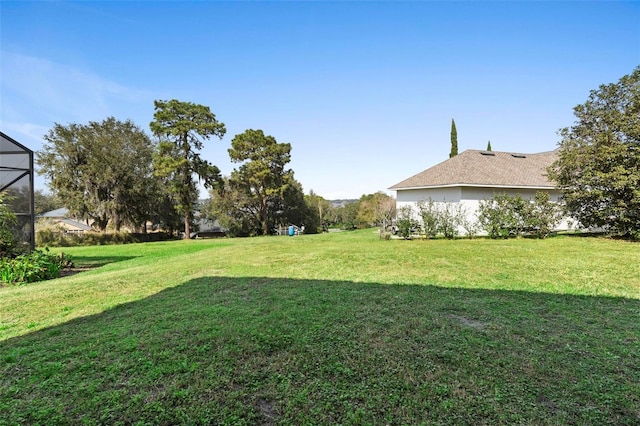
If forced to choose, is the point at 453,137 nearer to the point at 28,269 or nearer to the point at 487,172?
the point at 487,172

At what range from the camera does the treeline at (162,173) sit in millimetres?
24672

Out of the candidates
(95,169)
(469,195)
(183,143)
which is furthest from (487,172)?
(95,169)

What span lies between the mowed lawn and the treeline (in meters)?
20.7

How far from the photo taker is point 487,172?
1702cm

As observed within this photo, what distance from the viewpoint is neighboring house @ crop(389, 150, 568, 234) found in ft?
51.9

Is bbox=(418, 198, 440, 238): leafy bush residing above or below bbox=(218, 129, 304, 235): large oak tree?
below

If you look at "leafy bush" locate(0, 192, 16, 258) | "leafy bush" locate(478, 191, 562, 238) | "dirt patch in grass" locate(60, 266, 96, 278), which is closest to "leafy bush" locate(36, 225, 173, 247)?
"dirt patch in grass" locate(60, 266, 96, 278)

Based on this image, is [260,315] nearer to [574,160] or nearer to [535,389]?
[535,389]

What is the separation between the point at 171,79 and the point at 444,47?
1147 centimetres

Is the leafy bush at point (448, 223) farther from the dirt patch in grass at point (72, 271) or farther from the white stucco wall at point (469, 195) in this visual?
the dirt patch in grass at point (72, 271)

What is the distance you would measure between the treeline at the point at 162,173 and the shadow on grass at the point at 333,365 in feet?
74.8

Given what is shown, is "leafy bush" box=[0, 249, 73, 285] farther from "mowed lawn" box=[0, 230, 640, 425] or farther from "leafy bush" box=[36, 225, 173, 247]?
"leafy bush" box=[36, 225, 173, 247]

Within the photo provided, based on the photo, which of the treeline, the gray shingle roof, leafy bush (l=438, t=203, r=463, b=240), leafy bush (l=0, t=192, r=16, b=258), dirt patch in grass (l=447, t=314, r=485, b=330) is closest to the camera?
dirt patch in grass (l=447, t=314, r=485, b=330)

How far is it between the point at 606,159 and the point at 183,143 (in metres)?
25.8
